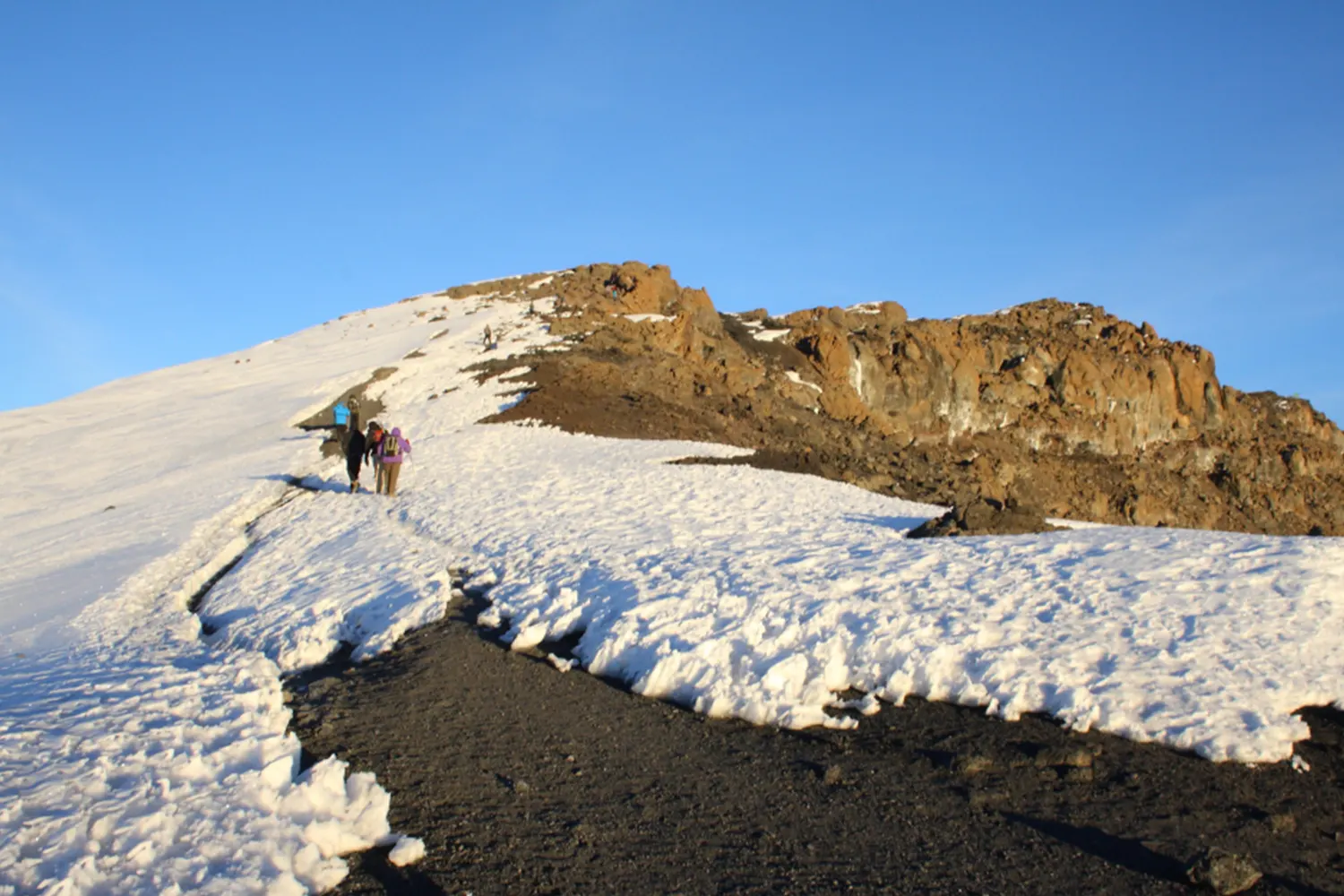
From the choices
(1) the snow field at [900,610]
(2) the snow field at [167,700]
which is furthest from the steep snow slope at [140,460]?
(1) the snow field at [900,610]

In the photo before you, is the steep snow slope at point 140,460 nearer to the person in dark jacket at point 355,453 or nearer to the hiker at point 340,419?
the hiker at point 340,419

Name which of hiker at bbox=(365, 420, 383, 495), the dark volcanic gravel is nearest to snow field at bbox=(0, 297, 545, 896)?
the dark volcanic gravel

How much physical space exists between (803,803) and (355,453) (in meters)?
19.8

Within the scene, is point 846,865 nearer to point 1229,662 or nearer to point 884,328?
point 1229,662

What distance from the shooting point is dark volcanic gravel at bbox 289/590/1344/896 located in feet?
19.7

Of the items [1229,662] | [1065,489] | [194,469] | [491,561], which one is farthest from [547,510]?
[1065,489]

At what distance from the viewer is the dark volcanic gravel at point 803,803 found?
6004 millimetres

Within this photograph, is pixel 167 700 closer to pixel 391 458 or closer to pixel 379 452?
pixel 391 458

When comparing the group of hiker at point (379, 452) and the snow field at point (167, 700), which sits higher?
the group of hiker at point (379, 452)

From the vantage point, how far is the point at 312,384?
46375 millimetres

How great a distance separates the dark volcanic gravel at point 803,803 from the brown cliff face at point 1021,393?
31.0 meters

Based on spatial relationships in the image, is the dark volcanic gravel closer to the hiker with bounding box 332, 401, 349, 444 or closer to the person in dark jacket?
the person in dark jacket

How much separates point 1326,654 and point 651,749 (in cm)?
704

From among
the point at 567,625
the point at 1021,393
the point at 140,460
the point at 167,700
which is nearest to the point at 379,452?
the point at 567,625
